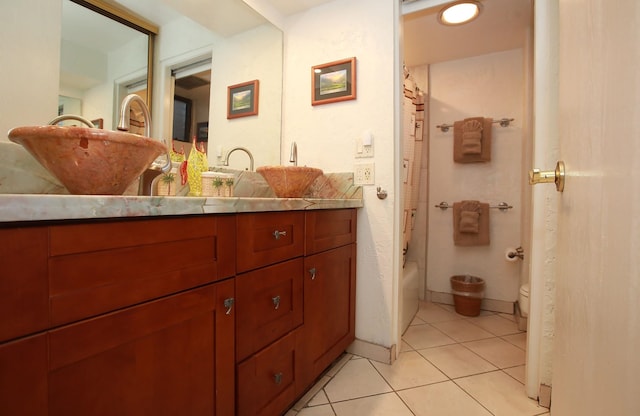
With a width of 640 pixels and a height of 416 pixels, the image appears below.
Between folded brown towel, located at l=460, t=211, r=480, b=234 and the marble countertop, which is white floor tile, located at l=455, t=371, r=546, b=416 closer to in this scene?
folded brown towel, located at l=460, t=211, r=480, b=234

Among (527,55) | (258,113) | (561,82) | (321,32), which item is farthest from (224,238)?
(527,55)

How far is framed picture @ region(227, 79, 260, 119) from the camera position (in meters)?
1.68

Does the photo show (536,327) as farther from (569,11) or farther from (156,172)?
(156,172)

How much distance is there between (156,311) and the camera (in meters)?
0.65

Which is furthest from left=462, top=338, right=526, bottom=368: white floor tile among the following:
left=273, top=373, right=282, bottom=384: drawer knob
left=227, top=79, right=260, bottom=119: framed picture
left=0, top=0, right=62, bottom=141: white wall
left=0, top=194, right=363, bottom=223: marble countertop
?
left=0, top=0, right=62, bottom=141: white wall

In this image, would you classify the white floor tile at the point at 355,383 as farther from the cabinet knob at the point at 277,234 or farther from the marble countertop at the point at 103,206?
A: the marble countertop at the point at 103,206

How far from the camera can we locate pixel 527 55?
2148 mm

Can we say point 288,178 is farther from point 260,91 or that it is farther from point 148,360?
point 148,360

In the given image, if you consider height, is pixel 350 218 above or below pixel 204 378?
above

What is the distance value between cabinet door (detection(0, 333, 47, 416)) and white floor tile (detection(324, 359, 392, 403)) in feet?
3.65

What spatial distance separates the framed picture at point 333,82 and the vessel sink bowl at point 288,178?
1.84ft

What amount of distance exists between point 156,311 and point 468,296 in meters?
2.37

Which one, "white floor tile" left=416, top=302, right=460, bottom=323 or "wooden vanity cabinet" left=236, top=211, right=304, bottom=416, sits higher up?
"wooden vanity cabinet" left=236, top=211, right=304, bottom=416

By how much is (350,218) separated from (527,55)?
1.94 m
